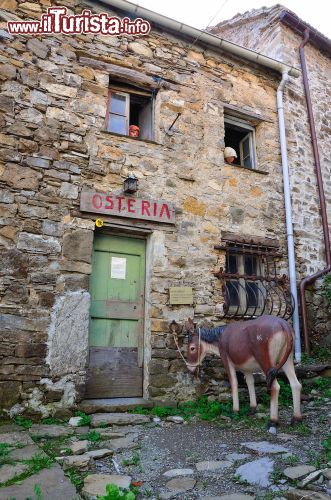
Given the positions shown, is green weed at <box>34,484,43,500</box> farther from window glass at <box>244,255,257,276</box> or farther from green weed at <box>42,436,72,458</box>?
window glass at <box>244,255,257,276</box>

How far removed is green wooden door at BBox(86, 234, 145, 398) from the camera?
174 inches

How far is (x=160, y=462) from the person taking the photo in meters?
2.79

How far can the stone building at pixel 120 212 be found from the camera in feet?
13.4

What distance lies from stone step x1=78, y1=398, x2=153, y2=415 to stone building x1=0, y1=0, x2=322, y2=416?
9cm

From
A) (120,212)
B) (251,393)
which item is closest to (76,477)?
(251,393)

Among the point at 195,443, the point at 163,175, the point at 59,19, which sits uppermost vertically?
the point at 59,19

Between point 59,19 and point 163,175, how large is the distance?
2391mm

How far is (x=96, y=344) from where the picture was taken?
14.6 feet

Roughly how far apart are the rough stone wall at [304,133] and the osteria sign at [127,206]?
2.28 m

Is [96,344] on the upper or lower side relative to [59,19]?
lower

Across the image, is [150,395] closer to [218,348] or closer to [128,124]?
[218,348]

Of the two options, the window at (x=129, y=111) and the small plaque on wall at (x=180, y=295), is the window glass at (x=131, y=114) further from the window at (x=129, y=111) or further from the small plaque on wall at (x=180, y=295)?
the small plaque on wall at (x=180, y=295)

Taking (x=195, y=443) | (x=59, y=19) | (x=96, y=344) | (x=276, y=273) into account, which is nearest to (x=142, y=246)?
(x=96, y=344)

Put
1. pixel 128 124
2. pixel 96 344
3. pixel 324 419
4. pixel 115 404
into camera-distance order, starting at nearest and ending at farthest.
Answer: pixel 324 419 → pixel 115 404 → pixel 96 344 → pixel 128 124
